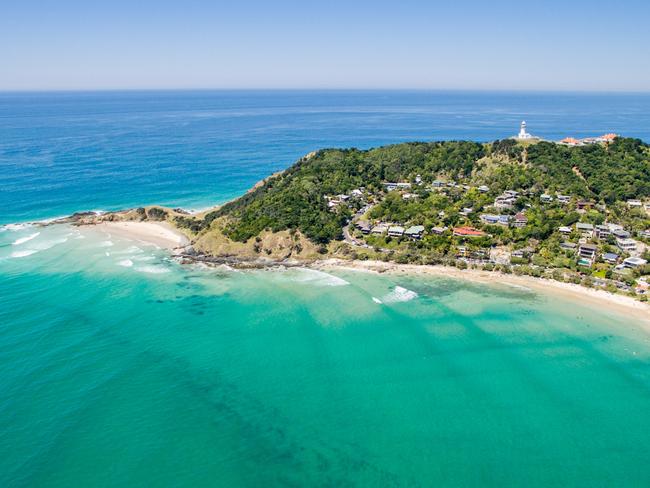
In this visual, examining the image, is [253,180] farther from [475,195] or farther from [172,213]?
[475,195]

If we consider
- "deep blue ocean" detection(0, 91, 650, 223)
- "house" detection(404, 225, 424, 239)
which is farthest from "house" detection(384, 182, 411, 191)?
"deep blue ocean" detection(0, 91, 650, 223)

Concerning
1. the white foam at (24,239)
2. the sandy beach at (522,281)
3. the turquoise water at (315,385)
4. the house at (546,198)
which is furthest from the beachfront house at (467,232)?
the white foam at (24,239)

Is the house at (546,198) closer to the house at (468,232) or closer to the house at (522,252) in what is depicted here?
the house at (522,252)

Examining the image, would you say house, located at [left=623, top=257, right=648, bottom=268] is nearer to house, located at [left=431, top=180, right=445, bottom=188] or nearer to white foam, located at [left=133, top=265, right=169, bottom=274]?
house, located at [left=431, top=180, right=445, bottom=188]

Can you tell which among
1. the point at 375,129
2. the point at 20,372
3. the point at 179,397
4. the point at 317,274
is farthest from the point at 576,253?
the point at 375,129

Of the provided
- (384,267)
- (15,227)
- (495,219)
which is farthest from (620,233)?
(15,227)
